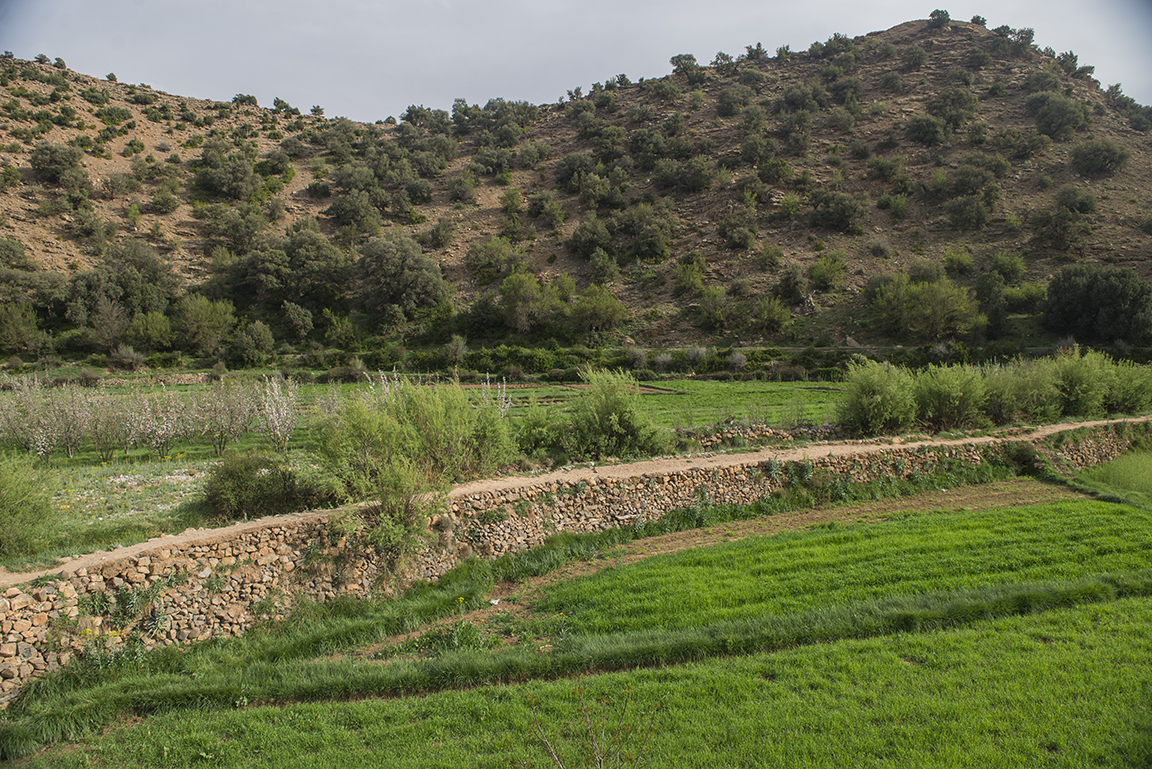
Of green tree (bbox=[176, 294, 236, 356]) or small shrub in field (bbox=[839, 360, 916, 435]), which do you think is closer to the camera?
small shrub in field (bbox=[839, 360, 916, 435])

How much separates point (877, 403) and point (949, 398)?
2584 millimetres

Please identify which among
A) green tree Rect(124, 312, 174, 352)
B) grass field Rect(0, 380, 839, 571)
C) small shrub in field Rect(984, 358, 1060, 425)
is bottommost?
grass field Rect(0, 380, 839, 571)

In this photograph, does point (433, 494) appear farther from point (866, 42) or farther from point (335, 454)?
point (866, 42)

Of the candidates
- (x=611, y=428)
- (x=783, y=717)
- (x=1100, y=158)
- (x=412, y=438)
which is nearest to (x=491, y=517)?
(x=412, y=438)

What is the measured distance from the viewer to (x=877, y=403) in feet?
51.2

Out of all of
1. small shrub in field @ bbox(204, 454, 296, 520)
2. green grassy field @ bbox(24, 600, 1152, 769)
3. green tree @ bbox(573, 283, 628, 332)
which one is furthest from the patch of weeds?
green tree @ bbox(573, 283, 628, 332)

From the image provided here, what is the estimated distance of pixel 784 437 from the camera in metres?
15.7

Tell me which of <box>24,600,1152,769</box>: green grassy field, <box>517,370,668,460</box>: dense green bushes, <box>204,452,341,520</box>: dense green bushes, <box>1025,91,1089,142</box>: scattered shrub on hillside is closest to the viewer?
<box>24,600,1152,769</box>: green grassy field

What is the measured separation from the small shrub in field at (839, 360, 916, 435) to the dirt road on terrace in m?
1.34

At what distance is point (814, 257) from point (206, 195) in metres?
63.0

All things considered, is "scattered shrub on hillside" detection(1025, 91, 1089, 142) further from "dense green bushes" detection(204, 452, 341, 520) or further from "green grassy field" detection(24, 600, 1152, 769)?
"dense green bushes" detection(204, 452, 341, 520)

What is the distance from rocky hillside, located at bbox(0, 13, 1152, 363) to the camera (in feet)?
144

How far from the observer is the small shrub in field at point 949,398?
641 inches

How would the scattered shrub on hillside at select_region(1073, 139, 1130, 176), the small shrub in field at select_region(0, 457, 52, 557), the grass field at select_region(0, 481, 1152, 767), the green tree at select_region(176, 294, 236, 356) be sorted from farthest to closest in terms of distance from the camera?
the scattered shrub on hillside at select_region(1073, 139, 1130, 176), the green tree at select_region(176, 294, 236, 356), the small shrub in field at select_region(0, 457, 52, 557), the grass field at select_region(0, 481, 1152, 767)
